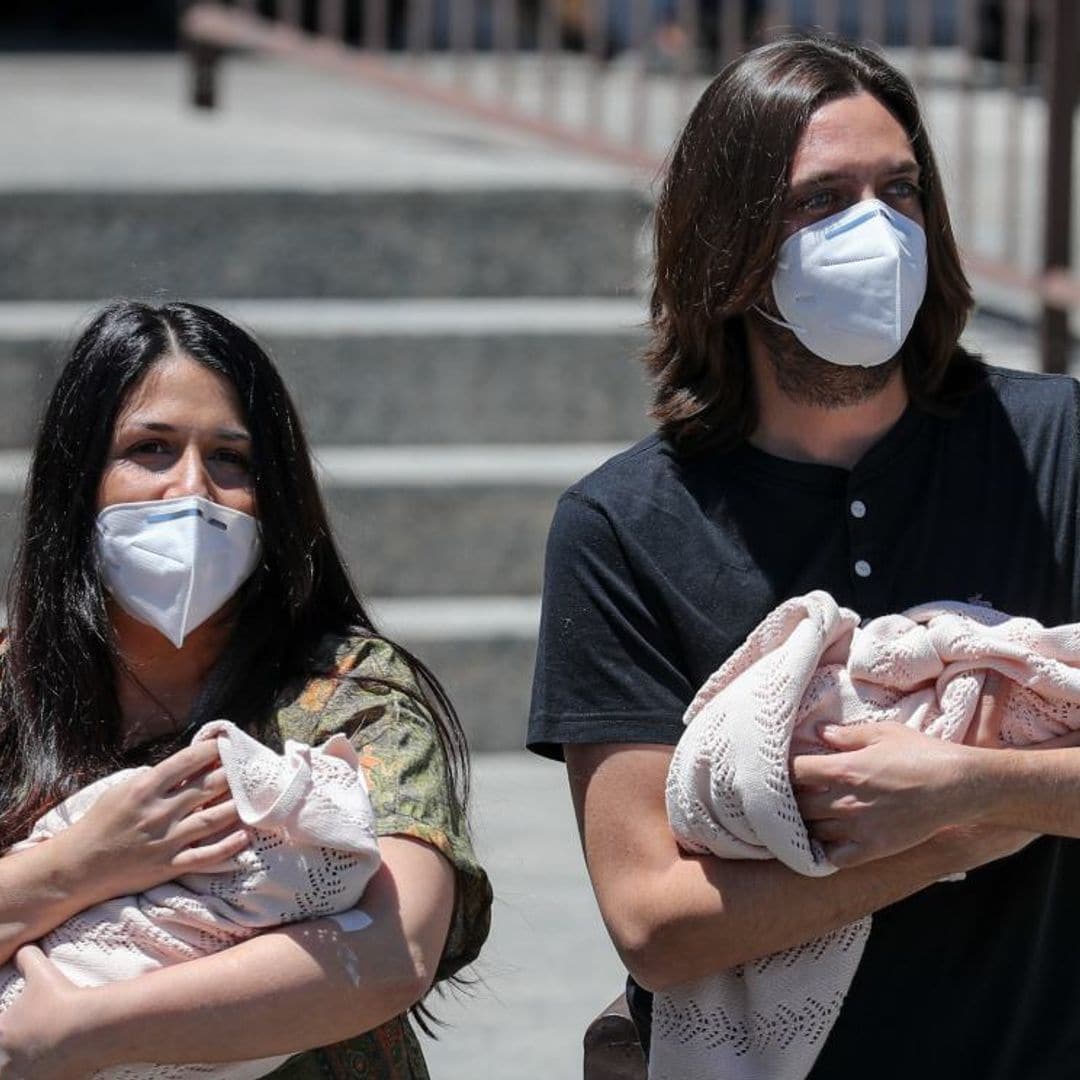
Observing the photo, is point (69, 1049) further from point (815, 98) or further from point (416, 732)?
point (815, 98)

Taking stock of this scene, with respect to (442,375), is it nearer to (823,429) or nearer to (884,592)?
(823,429)

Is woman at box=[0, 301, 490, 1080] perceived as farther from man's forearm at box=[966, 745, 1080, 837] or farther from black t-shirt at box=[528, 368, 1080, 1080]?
man's forearm at box=[966, 745, 1080, 837]

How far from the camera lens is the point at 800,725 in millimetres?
2271

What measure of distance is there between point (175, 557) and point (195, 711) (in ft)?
0.58

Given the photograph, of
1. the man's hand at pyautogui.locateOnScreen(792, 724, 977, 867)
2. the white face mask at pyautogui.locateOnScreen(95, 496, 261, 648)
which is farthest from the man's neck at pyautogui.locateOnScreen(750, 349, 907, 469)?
the white face mask at pyautogui.locateOnScreen(95, 496, 261, 648)

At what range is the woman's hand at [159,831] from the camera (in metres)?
2.27

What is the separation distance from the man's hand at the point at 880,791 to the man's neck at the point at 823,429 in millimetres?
354

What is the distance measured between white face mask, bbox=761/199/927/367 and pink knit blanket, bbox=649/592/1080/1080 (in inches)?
12.0

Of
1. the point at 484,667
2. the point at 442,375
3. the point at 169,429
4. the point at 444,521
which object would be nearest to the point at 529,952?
the point at 484,667

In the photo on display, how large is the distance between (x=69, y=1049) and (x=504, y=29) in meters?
5.23

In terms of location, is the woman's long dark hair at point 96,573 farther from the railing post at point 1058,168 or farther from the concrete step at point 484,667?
the railing post at point 1058,168

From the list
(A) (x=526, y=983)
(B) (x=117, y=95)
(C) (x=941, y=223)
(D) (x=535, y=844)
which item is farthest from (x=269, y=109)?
(C) (x=941, y=223)

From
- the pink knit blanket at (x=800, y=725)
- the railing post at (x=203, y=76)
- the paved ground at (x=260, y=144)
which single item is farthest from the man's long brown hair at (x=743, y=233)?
the railing post at (x=203, y=76)

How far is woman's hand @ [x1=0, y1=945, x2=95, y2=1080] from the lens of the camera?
2.24 m
